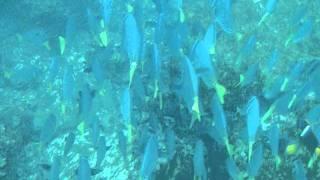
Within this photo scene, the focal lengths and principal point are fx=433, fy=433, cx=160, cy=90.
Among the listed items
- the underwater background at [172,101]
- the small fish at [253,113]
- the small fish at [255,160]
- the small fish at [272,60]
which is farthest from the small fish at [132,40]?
the small fish at [272,60]

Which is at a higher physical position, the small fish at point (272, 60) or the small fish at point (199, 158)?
the small fish at point (272, 60)

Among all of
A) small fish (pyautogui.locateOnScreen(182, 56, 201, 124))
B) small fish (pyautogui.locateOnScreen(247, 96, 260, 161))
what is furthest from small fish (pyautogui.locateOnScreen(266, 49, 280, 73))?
small fish (pyautogui.locateOnScreen(182, 56, 201, 124))

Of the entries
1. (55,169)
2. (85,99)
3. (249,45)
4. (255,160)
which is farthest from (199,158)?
(249,45)

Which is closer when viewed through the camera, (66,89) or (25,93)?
(66,89)

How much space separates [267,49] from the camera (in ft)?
18.7

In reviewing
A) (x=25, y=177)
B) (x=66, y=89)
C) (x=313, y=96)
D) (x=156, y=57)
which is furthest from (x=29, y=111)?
(x=313, y=96)

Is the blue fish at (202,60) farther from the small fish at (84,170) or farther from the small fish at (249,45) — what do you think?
the small fish at (249,45)

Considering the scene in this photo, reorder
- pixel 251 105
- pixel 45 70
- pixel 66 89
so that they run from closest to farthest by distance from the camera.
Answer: pixel 251 105
pixel 66 89
pixel 45 70

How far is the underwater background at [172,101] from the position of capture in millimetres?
3760

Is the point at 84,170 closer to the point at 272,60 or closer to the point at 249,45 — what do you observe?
the point at 249,45

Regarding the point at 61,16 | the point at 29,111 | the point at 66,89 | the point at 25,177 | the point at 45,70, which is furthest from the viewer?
the point at 61,16

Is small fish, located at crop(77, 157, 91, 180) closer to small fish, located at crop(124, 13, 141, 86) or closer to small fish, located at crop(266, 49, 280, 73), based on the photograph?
small fish, located at crop(124, 13, 141, 86)

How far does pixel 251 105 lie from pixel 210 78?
40cm

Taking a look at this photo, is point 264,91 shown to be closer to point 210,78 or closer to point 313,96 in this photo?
point 313,96
